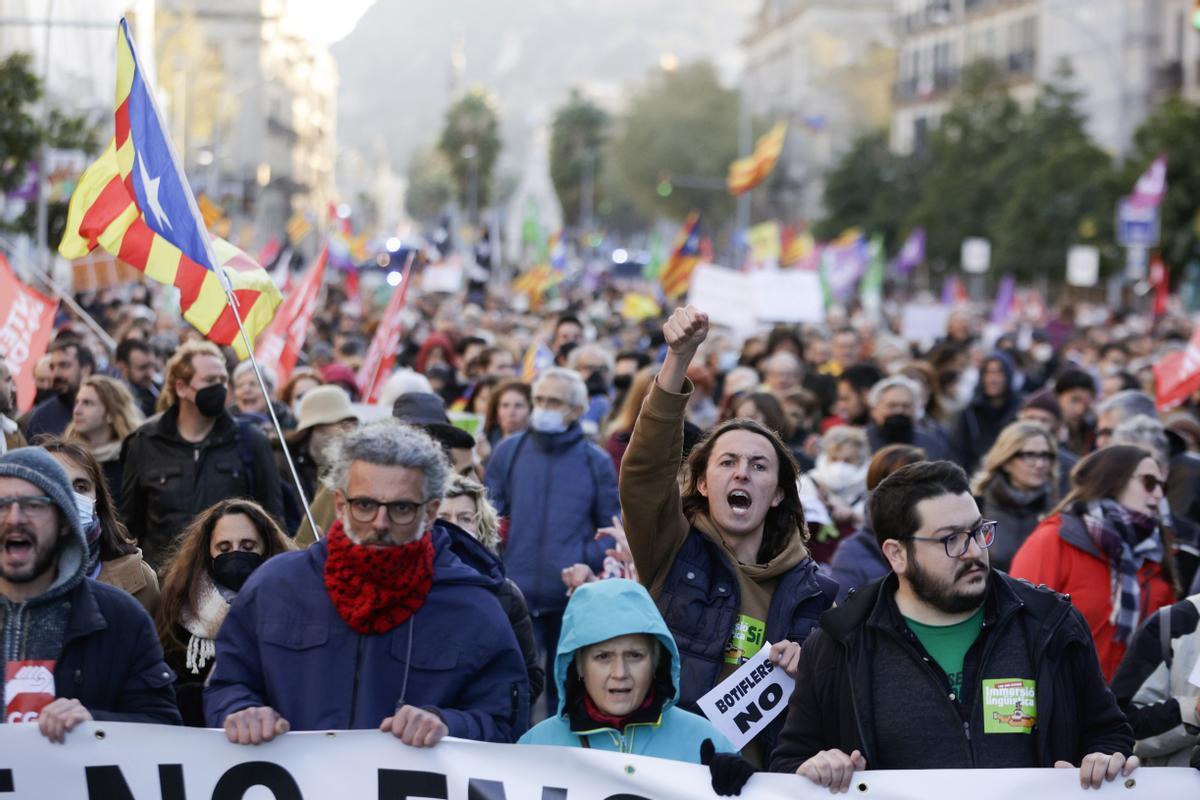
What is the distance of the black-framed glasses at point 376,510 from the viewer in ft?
13.9

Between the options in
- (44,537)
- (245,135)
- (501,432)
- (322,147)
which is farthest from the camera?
(322,147)

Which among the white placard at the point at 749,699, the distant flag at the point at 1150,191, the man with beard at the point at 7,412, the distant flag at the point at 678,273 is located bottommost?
the white placard at the point at 749,699

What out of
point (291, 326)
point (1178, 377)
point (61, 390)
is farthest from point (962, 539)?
point (1178, 377)

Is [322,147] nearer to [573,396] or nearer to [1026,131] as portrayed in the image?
[1026,131]

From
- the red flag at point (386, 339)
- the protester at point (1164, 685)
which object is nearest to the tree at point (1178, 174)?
the red flag at point (386, 339)

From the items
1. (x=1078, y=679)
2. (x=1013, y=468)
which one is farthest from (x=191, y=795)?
(x=1013, y=468)

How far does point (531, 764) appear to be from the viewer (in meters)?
4.45

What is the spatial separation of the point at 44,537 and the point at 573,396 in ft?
14.5

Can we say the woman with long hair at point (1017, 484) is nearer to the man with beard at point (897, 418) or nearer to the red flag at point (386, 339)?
the man with beard at point (897, 418)

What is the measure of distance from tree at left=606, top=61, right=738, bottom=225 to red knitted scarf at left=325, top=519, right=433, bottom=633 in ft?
262

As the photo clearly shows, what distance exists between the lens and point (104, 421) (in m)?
8.68

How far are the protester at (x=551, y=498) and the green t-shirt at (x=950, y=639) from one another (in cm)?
388

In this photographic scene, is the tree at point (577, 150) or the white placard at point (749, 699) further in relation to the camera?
the tree at point (577, 150)

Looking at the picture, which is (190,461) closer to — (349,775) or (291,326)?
(349,775)
